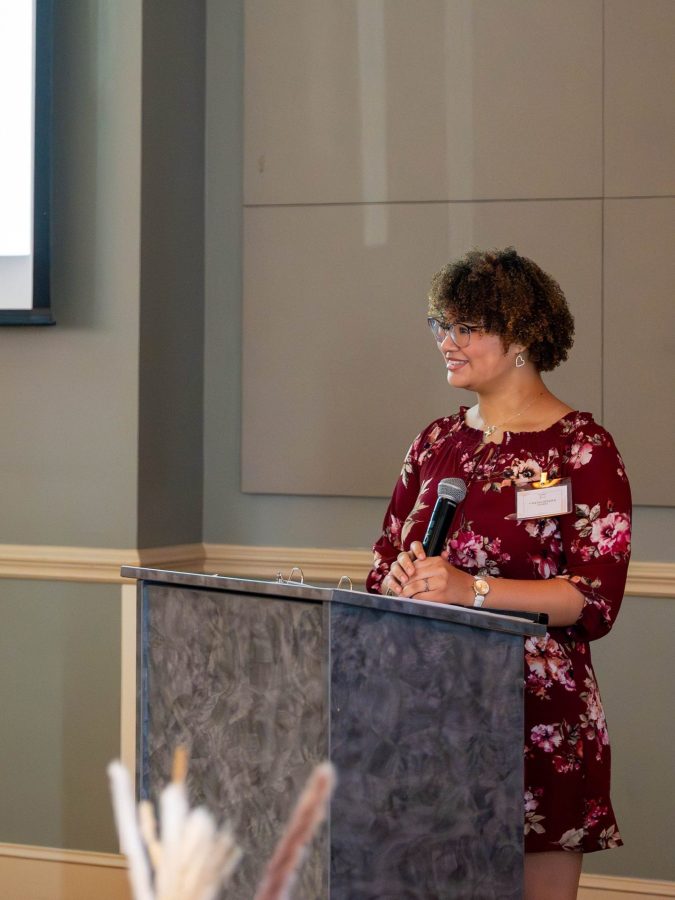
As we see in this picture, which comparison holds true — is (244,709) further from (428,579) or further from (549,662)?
(549,662)

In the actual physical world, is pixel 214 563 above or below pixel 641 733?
above

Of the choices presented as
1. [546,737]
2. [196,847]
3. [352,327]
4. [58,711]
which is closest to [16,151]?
[352,327]

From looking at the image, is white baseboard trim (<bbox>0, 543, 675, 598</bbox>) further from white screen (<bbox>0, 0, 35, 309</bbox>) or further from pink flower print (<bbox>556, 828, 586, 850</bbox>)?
pink flower print (<bbox>556, 828, 586, 850</bbox>)

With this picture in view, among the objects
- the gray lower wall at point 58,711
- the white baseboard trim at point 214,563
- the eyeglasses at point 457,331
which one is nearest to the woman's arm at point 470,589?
the eyeglasses at point 457,331

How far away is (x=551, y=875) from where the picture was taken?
1.95m

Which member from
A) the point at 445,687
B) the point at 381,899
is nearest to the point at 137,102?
the point at 445,687

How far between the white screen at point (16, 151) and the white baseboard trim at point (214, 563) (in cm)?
Result: 77

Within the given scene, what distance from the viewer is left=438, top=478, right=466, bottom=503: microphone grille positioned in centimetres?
199

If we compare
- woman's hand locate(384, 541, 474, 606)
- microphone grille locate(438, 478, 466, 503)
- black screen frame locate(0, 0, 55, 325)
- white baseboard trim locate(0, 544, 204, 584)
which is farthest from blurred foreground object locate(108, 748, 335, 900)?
black screen frame locate(0, 0, 55, 325)

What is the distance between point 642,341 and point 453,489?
161 cm

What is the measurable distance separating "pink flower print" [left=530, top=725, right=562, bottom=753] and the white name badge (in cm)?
38

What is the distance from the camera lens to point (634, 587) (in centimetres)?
332

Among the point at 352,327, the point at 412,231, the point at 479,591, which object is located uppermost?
the point at 412,231

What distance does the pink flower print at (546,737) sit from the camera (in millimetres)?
1993
